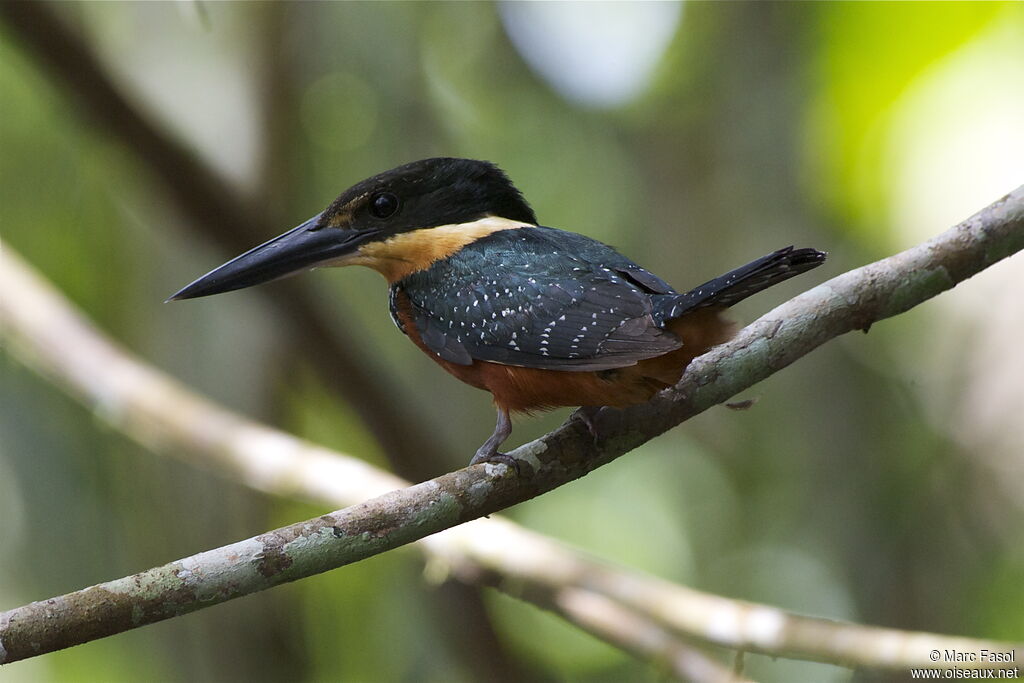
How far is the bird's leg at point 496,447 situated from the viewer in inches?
85.4

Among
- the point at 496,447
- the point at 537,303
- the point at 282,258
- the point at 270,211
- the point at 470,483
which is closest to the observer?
the point at 470,483

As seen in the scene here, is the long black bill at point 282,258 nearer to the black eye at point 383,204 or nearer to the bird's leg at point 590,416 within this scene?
the black eye at point 383,204

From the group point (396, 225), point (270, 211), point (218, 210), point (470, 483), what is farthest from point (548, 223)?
point (470, 483)

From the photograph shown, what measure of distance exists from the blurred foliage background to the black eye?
1.11 m

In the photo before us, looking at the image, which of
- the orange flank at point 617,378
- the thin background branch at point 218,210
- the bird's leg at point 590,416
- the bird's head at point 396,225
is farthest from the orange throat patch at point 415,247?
the thin background branch at point 218,210

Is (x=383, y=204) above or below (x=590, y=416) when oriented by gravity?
above

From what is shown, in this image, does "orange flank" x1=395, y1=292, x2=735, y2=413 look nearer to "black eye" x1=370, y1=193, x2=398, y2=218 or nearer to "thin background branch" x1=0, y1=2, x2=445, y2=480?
"black eye" x1=370, y1=193, x2=398, y2=218

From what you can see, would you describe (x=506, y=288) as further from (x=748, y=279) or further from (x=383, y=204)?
(x=748, y=279)

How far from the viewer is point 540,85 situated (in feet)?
16.7

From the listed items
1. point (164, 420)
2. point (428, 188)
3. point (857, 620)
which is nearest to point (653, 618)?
point (857, 620)

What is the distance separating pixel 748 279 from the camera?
2.10 m

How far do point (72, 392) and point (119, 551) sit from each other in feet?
3.13

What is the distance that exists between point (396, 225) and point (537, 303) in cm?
51

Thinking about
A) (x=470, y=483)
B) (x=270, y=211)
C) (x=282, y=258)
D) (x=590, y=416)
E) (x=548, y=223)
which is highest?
(x=548, y=223)
